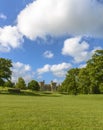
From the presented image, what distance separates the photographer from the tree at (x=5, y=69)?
85438mm

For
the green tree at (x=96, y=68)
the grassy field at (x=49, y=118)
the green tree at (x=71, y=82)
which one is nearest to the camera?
the grassy field at (x=49, y=118)

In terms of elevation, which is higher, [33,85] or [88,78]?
[33,85]

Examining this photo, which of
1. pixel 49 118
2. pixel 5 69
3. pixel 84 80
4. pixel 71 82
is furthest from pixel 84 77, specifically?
pixel 49 118

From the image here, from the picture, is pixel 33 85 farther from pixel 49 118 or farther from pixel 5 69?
pixel 49 118

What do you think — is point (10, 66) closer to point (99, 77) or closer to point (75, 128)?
point (99, 77)

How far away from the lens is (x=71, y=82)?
321 ft

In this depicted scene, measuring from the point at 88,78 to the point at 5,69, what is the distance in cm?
2560

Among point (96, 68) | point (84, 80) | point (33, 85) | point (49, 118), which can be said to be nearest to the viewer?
point (49, 118)

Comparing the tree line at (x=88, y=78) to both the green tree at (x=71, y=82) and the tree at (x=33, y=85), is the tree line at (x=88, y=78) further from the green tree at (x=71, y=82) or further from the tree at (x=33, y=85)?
the tree at (x=33, y=85)

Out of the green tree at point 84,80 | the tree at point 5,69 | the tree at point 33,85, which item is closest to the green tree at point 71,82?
the green tree at point 84,80

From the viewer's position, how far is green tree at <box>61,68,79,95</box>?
97.6m

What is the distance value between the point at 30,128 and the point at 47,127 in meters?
0.80

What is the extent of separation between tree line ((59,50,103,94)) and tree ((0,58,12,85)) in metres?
21.7

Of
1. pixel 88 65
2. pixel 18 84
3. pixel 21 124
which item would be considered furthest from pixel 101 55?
pixel 18 84
